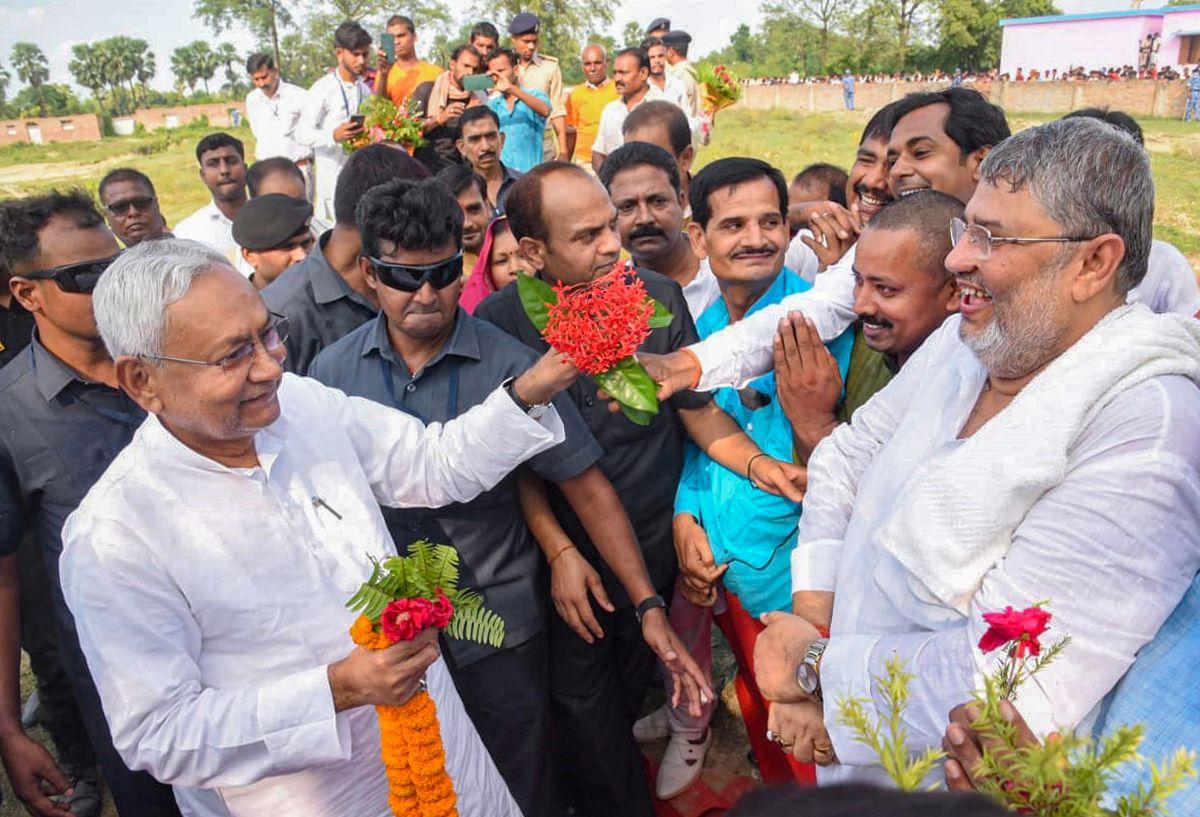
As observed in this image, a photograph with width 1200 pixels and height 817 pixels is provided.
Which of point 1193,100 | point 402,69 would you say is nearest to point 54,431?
point 402,69

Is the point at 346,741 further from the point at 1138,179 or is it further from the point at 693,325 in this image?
the point at 1138,179

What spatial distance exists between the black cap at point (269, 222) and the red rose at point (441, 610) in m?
3.84

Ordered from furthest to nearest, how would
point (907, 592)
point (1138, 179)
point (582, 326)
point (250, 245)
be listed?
point (250, 245) → point (582, 326) → point (907, 592) → point (1138, 179)

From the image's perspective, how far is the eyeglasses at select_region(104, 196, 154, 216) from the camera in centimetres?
625

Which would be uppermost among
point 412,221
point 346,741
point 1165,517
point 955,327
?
point 412,221

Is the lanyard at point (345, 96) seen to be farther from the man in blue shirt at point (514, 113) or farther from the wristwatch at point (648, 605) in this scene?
the wristwatch at point (648, 605)

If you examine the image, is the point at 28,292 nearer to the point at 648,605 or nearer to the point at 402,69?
the point at 648,605

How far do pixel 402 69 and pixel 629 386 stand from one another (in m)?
8.89

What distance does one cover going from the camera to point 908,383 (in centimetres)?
268

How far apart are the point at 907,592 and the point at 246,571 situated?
1733 millimetres

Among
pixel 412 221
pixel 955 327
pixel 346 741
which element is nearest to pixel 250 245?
pixel 412 221

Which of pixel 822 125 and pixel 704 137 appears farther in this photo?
pixel 822 125

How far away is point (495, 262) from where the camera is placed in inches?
185

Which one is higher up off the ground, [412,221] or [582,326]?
[412,221]
